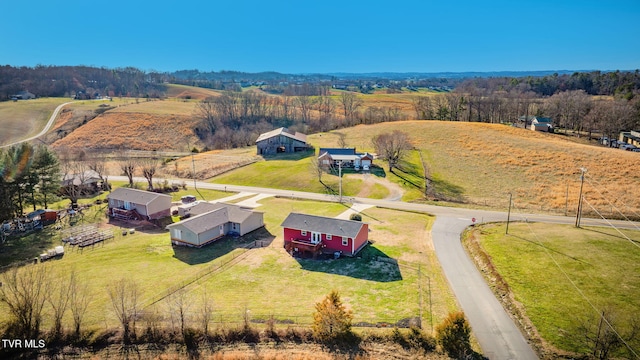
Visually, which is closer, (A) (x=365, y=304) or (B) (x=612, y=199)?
(A) (x=365, y=304)

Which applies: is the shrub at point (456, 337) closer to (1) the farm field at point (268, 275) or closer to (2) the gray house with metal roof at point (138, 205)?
(1) the farm field at point (268, 275)

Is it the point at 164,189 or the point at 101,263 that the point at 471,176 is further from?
the point at 101,263

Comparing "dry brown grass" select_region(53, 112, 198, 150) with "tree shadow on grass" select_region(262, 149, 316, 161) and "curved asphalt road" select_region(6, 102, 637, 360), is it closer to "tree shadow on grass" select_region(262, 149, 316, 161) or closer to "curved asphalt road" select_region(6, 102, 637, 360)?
"tree shadow on grass" select_region(262, 149, 316, 161)

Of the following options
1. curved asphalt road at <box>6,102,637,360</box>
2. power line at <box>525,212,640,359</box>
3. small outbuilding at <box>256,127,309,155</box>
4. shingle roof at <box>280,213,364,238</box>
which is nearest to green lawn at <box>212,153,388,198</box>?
curved asphalt road at <box>6,102,637,360</box>

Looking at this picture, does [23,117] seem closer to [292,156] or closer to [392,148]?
[292,156]

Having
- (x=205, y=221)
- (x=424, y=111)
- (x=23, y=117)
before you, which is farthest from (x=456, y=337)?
(x=23, y=117)

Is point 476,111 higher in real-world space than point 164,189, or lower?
higher

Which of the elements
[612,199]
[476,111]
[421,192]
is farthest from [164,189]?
[476,111]
